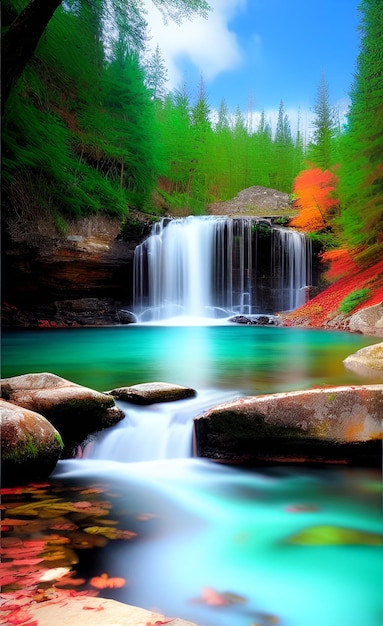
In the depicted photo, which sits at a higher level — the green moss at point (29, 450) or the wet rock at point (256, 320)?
the wet rock at point (256, 320)

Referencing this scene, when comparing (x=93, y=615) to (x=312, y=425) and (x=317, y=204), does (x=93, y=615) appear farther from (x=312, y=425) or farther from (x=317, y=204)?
(x=317, y=204)

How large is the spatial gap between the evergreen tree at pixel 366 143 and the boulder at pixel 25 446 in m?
14.2

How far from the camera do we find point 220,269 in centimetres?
2081

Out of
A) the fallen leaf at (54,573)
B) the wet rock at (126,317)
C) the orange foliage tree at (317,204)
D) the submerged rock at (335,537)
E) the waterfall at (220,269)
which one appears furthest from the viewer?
the orange foliage tree at (317,204)

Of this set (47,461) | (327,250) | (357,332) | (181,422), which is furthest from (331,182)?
(47,461)

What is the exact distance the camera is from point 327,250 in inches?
793

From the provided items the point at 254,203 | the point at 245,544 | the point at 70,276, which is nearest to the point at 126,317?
the point at 70,276

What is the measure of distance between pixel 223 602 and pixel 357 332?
12319 mm

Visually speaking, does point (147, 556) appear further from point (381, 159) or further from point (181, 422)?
point (381, 159)

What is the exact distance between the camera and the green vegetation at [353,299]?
15.0 m

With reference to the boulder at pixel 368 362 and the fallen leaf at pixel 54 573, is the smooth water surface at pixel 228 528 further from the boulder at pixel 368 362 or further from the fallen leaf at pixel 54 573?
the boulder at pixel 368 362

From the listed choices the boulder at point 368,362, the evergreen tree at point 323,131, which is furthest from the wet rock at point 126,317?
the evergreen tree at point 323,131

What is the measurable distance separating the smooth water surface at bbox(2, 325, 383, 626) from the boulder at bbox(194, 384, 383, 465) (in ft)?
0.61

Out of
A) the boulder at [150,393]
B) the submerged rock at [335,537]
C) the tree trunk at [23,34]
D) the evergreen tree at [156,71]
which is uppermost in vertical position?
the evergreen tree at [156,71]
